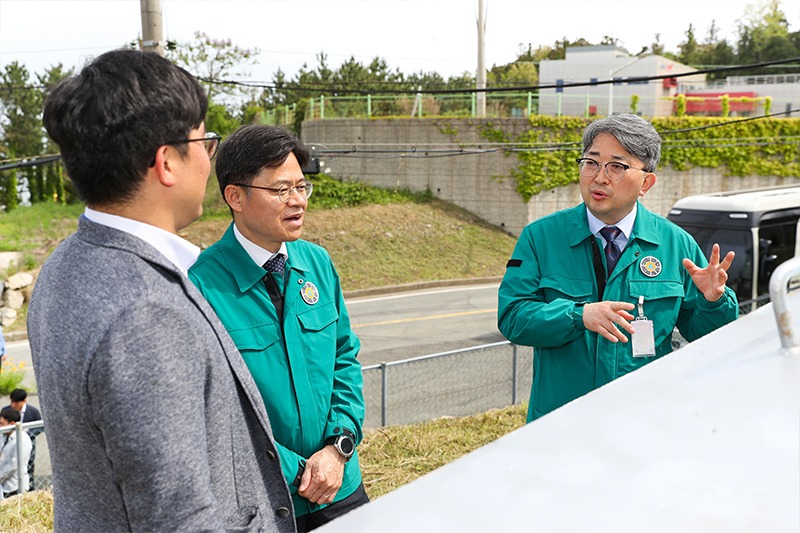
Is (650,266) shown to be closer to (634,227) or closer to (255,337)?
(634,227)

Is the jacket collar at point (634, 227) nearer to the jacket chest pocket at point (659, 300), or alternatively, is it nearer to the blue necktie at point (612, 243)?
the blue necktie at point (612, 243)

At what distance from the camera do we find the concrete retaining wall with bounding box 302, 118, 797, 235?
80.4 ft

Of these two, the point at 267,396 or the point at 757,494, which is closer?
the point at 757,494

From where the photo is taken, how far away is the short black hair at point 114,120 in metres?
1.43

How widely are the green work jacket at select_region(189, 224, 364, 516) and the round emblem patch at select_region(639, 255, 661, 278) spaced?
120 cm

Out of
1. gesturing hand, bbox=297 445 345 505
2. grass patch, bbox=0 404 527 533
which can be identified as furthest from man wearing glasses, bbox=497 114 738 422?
grass patch, bbox=0 404 527 533

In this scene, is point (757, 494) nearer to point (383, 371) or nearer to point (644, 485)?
point (644, 485)

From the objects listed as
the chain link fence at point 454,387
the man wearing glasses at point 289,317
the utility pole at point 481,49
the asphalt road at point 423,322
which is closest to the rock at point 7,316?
the asphalt road at point 423,322

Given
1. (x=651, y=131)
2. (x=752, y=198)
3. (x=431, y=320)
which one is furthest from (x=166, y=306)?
(x=431, y=320)

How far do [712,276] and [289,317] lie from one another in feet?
5.09

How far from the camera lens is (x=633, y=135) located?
3.04 m

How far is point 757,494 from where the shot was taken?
89cm

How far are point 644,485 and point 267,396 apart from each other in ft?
5.49

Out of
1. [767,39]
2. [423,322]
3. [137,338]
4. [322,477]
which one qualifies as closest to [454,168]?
[423,322]
